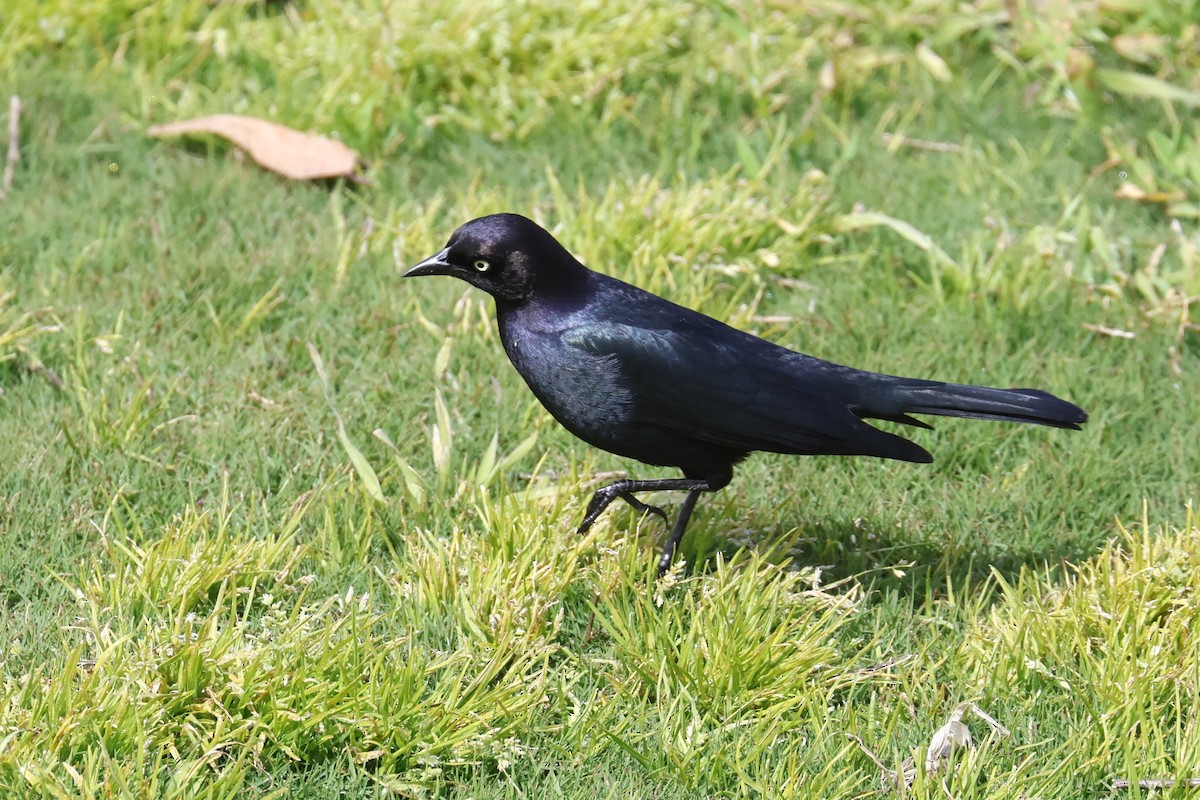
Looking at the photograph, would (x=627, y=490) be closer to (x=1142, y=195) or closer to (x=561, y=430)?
(x=561, y=430)

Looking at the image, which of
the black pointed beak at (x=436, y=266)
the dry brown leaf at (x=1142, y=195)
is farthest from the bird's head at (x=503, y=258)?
the dry brown leaf at (x=1142, y=195)

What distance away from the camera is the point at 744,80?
256 inches

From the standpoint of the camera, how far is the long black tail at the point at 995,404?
3.69 meters

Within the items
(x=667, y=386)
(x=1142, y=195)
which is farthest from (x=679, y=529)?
(x=1142, y=195)

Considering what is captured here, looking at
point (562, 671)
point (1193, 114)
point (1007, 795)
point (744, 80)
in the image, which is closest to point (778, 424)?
point (562, 671)

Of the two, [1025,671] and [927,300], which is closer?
[1025,671]

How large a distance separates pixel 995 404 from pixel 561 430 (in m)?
1.45

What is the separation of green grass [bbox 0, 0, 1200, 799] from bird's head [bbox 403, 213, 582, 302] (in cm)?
55

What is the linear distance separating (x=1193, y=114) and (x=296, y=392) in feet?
14.4

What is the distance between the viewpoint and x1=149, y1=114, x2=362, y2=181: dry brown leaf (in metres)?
5.82

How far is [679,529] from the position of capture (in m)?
3.97

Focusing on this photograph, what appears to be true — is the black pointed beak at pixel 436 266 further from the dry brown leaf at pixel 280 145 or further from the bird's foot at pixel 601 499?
the dry brown leaf at pixel 280 145

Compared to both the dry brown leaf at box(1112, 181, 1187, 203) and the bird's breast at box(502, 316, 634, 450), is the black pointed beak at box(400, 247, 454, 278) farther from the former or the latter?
the dry brown leaf at box(1112, 181, 1187, 203)

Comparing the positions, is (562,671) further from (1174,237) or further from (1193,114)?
(1193,114)
